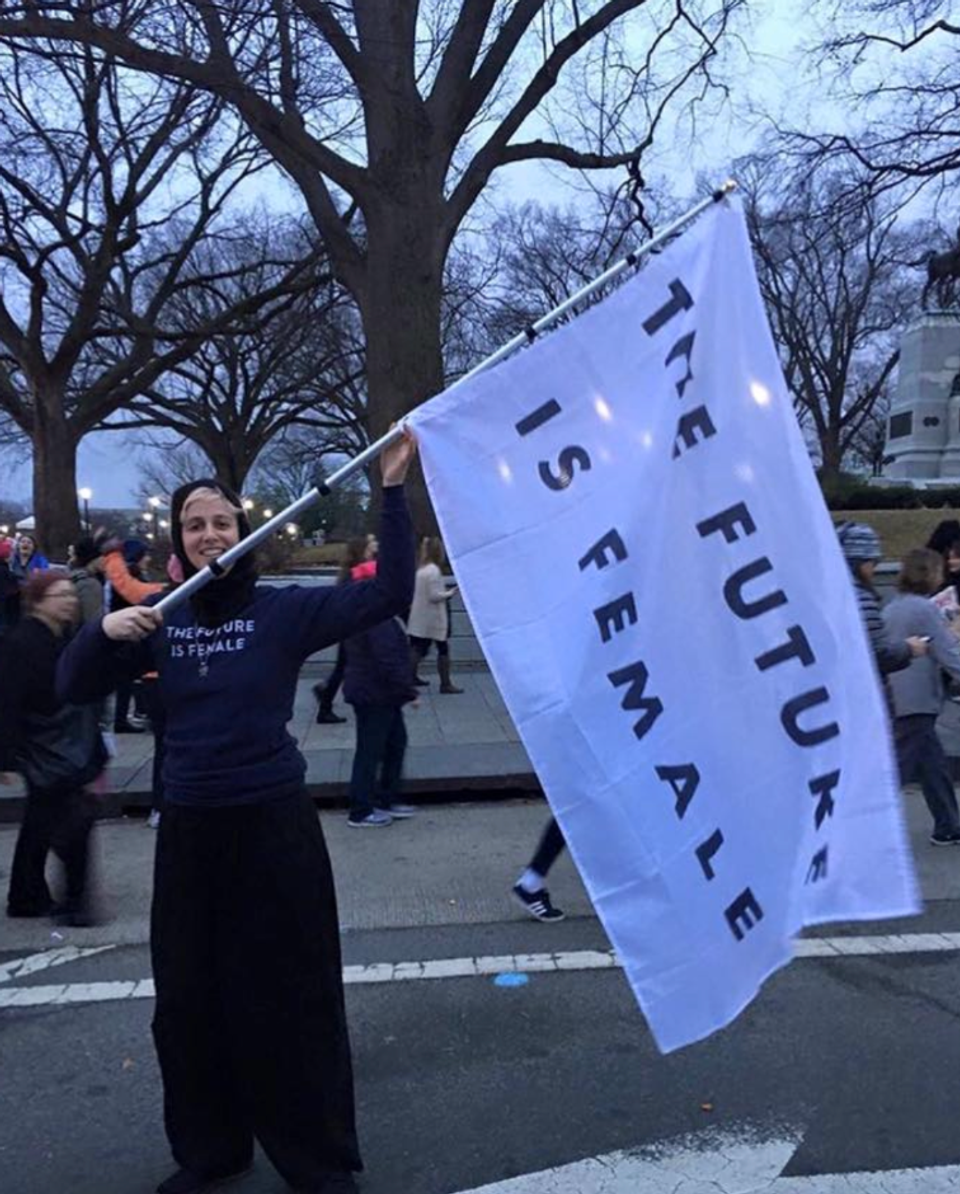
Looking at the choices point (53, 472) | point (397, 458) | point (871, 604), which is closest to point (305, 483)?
point (53, 472)

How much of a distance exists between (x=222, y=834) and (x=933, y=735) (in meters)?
4.64

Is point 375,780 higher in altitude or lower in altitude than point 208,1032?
lower

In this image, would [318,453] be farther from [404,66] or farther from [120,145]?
[404,66]

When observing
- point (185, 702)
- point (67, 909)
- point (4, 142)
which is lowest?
point (67, 909)

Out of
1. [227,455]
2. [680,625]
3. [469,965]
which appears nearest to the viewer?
[680,625]

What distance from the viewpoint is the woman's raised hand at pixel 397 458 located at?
270 centimetres

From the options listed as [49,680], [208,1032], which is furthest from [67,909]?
[208,1032]

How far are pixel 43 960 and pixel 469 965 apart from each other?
72.3 inches

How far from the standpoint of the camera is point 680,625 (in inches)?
102

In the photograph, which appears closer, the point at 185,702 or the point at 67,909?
the point at 185,702

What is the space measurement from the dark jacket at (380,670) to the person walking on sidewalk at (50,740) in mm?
1811

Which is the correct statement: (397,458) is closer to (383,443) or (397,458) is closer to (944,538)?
(383,443)

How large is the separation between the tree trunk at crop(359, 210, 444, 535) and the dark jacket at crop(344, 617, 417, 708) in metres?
6.84

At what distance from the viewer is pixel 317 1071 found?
115 inches
